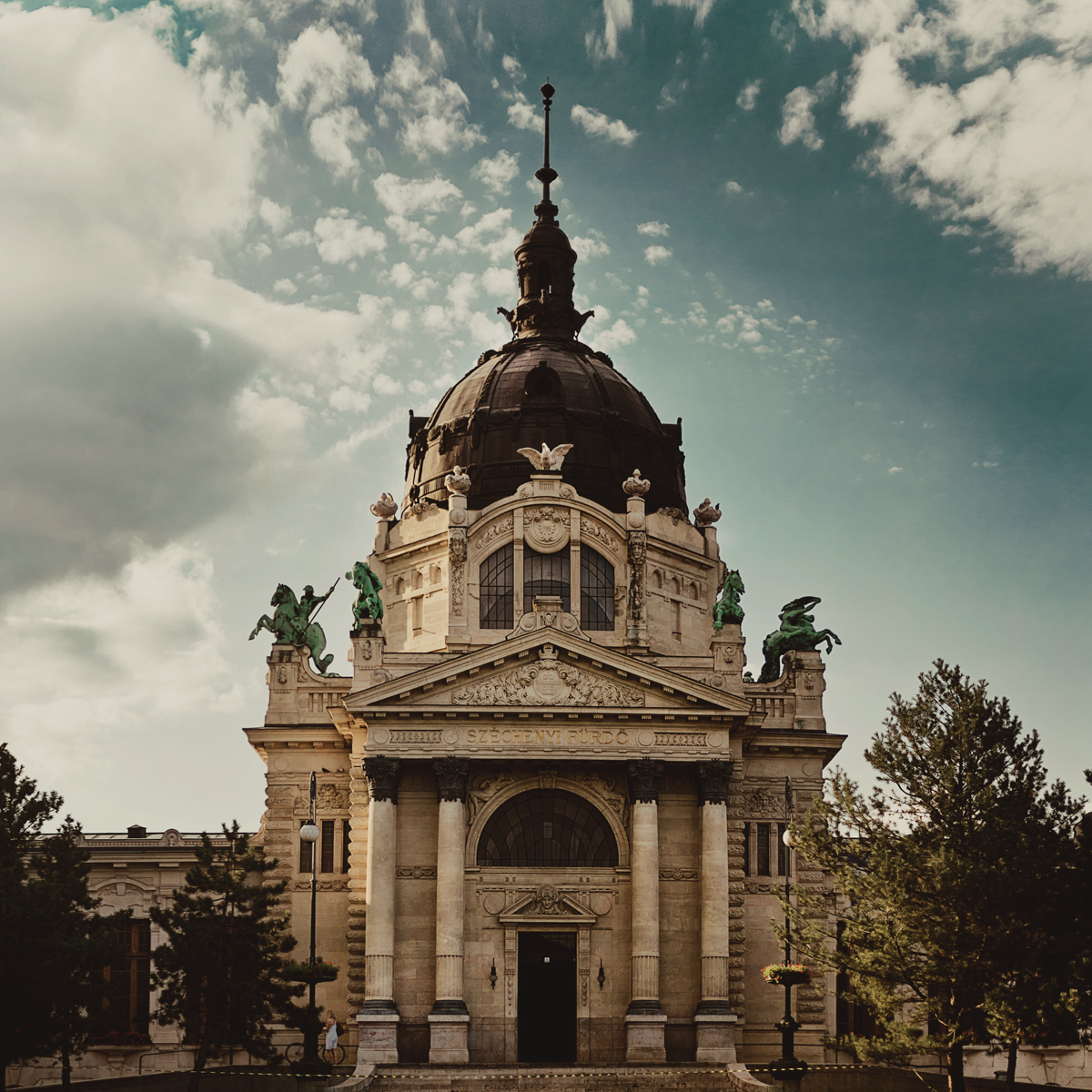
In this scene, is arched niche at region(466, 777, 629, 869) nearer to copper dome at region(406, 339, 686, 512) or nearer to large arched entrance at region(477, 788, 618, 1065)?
large arched entrance at region(477, 788, 618, 1065)

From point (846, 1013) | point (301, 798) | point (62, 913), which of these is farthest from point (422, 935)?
point (846, 1013)

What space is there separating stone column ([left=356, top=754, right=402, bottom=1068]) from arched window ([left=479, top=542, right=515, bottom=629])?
30.8 ft

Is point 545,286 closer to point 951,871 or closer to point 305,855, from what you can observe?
point 305,855

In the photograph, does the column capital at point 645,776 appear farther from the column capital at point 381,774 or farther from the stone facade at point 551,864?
the column capital at point 381,774

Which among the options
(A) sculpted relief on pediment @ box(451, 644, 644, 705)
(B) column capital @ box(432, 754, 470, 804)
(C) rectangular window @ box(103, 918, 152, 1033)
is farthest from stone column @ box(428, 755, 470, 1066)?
(C) rectangular window @ box(103, 918, 152, 1033)

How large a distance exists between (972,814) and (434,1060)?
1883 centimetres

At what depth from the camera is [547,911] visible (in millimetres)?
48281

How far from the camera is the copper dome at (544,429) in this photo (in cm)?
6056

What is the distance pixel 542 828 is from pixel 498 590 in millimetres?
10269

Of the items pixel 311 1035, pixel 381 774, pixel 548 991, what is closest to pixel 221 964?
pixel 311 1035

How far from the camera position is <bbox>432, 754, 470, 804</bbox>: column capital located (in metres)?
47.7

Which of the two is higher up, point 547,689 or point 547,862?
point 547,689

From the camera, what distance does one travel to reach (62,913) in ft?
131

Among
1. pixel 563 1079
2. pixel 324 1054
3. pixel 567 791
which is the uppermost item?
pixel 567 791
